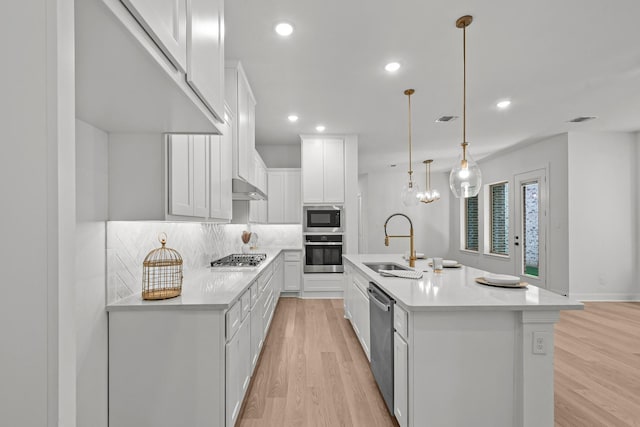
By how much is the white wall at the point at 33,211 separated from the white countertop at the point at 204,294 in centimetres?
132

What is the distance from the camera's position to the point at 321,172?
5562 millimetres

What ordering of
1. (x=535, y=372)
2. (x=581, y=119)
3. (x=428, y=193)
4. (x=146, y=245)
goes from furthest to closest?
(x=428, y=193) → (x=581, y=119) → (x=146, y=245) → (x=535, y=372)

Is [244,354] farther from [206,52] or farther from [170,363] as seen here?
[206,52]

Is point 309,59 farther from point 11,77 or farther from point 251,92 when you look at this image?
point 11,77

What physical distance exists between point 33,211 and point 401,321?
5.89 feet

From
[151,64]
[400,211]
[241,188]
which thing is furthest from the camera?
[400,211]

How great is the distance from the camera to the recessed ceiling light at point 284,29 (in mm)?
2417

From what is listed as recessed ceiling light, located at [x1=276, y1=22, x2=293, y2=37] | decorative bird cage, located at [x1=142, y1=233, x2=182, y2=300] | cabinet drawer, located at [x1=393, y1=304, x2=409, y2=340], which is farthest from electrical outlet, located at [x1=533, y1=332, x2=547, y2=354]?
recessed ceiling light, located at [x1=276, y1=22, x2=293, y2=37]

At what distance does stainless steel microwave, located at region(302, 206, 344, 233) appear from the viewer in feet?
18.2

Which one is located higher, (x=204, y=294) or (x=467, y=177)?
(x=467, y=177)

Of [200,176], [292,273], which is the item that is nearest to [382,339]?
[200,176]

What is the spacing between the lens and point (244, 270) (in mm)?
3037

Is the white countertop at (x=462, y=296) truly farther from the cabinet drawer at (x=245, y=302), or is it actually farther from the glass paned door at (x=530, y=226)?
the glass paned door at (x=530, y=226)

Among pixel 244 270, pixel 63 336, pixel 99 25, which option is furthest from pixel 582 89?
pixel 63 336
